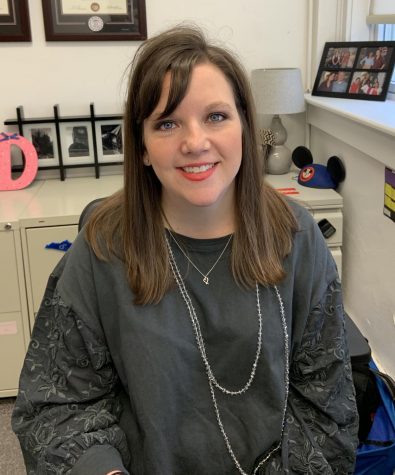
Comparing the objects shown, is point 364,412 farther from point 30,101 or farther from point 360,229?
point 30,101

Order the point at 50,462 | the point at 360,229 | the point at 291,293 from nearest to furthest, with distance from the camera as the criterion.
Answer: the point at 50,462 < the point at 291,293 < the point at 360,229

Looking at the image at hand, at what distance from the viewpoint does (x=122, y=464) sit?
102 centimetres

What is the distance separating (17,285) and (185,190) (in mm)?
1231

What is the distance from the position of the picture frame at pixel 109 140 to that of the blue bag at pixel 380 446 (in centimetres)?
151

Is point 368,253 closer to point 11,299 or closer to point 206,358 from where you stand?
point 206,358

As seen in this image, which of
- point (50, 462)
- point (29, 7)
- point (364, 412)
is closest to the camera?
point (50, 462)

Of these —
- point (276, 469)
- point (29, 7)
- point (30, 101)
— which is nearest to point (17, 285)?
point (30, 101)

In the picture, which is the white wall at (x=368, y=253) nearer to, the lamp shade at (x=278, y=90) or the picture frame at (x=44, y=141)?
the lamp shade at (x=278, y=90)

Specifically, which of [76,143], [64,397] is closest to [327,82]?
[76,143]

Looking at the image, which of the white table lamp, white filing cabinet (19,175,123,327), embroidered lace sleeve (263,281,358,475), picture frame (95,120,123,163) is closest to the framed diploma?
picture frame (95,120,123,163)

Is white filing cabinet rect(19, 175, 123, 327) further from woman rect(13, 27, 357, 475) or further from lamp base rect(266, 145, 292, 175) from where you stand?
woman rect(13, 27, 357, 475)

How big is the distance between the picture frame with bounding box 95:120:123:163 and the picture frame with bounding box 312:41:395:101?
858mm

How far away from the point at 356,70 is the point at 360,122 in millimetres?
522

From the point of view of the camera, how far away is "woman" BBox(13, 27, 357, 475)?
40.4 inches
